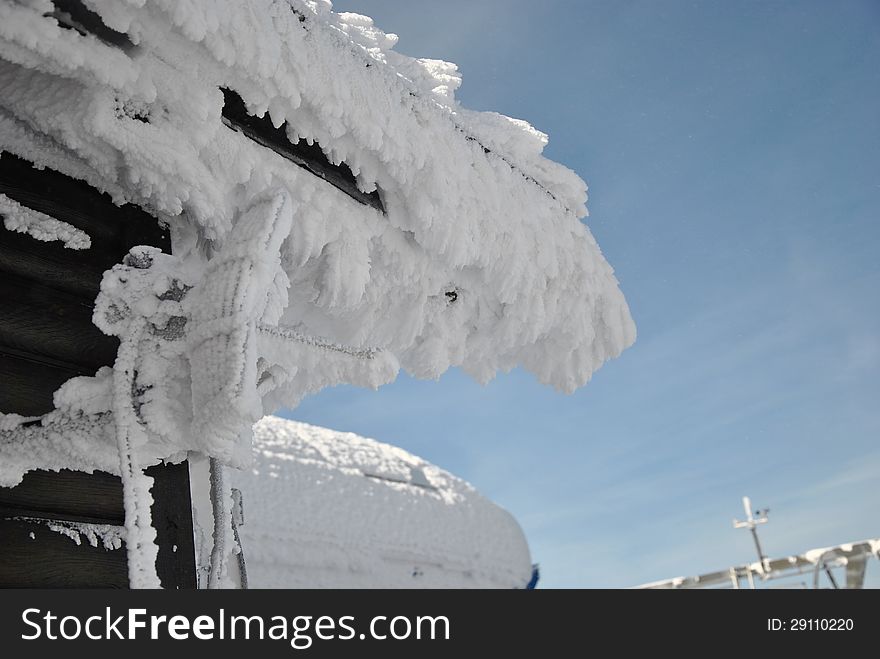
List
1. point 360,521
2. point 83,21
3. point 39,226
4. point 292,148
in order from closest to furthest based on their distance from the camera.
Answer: point 83,21 < point 39,226 < point 292,148 < point 360,521

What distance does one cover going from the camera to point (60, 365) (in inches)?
49.4

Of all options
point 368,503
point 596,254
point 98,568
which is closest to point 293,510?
point 368,503

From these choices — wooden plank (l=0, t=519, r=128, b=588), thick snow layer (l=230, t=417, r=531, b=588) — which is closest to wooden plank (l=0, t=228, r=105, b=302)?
wooden plank (l=0, t=519, r=128, b=588)

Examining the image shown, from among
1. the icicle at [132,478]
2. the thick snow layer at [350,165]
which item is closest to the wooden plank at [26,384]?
the icicle at [132,478]

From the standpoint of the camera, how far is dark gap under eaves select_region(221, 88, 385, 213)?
1.43 m

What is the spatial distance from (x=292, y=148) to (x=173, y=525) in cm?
85

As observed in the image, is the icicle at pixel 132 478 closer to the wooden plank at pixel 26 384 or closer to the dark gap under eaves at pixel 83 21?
the wooden plank at pixel 26 384

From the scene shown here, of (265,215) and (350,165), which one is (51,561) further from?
(350,165)

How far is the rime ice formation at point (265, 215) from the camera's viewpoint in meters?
1.06

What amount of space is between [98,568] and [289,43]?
3.49ft

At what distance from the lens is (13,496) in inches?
45.1

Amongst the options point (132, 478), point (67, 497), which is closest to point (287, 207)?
point (132, 478)
